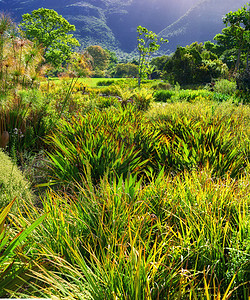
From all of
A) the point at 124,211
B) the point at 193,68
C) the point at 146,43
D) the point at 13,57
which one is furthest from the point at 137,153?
the point at 193,68

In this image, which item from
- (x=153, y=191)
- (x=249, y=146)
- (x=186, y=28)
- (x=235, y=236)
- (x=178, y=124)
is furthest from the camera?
(x=186, y=28)

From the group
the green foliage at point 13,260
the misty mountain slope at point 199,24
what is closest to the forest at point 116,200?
the green foliage at point 13,260

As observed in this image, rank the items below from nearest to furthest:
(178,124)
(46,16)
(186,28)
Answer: (178,124) < (46,16) < (186,28)

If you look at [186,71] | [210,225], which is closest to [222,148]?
[210,225]

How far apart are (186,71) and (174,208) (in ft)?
89.2

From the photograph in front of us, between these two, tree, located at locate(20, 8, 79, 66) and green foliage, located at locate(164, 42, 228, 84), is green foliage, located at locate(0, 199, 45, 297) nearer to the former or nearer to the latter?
green foliage, located at locate(164, 42, 228, 84)

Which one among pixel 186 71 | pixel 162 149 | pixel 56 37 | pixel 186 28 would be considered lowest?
pixel 162 149

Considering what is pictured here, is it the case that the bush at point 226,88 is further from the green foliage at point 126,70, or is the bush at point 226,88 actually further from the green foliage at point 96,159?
the green foliage at point 126,70

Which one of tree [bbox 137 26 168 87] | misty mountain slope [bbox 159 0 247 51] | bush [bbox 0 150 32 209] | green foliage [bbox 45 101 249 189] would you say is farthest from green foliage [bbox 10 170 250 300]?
misty mountain slope [bbox 159 0 247 51]

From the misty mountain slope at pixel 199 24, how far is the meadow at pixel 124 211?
615 ft

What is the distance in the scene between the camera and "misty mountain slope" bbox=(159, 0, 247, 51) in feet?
570

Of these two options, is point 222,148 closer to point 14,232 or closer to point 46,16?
point 14,232

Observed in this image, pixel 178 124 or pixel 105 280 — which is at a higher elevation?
pixel 178 124

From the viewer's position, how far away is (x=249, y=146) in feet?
10.7
